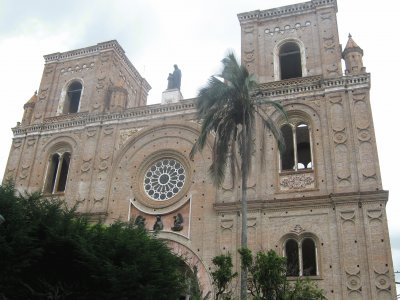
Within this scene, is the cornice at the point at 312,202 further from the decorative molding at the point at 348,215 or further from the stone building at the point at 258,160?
the decorative molding at the point at 348,215

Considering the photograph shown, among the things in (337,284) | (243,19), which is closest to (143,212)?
(337,284)

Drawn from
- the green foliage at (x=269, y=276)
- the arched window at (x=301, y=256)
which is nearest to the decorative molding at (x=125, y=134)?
the arched window at (x=301, y=256)

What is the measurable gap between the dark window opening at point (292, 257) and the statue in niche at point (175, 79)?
42.4 ft

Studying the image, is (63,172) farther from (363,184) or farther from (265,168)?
(363,184)

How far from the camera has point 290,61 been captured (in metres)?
31.6

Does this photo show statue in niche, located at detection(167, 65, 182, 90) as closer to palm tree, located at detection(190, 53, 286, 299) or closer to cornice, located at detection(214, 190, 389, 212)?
cornice, located at detection(214, 190, 389, 212)

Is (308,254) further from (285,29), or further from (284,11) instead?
(284,11)

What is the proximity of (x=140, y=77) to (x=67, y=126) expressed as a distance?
8.24 meters

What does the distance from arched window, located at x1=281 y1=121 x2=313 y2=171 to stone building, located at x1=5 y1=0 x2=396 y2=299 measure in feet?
0.30

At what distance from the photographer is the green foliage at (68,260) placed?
17281mm

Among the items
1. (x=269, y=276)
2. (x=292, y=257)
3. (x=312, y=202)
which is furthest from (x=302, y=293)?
(x=312, y=202)

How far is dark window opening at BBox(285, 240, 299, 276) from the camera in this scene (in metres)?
23.4

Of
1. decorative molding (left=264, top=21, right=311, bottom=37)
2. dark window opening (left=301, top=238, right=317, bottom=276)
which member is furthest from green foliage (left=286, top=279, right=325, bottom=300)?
decorative molding (left=264, top=21, right=311, bottom=37)

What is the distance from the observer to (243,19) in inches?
1266
